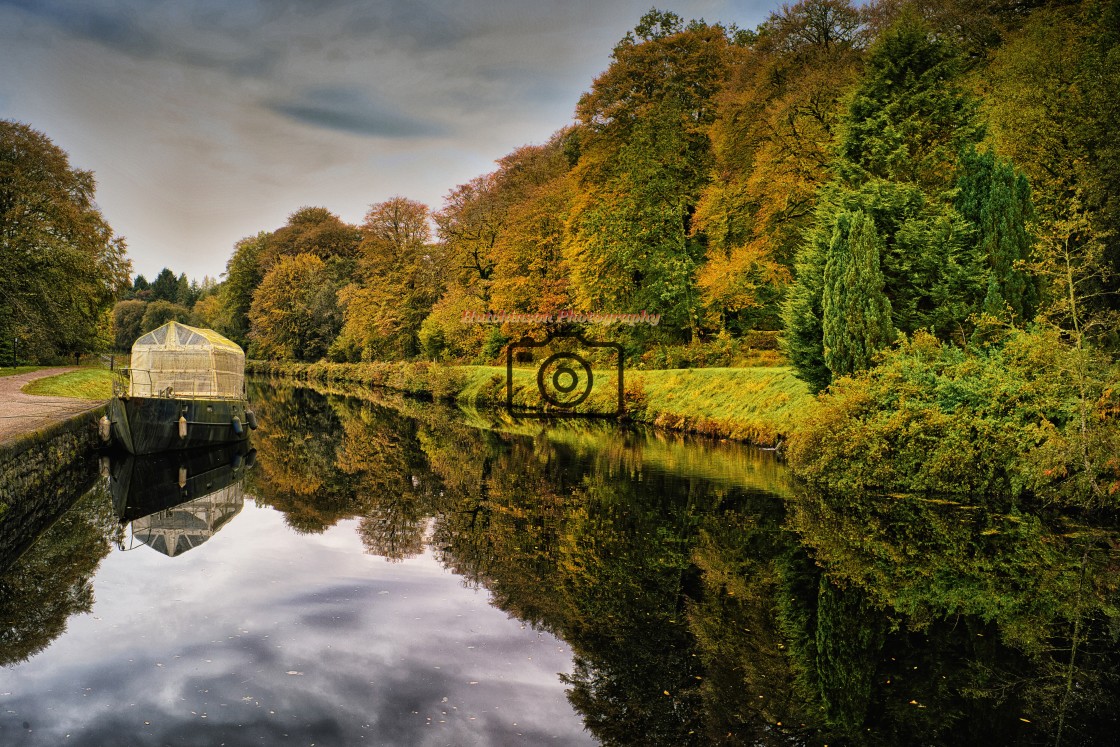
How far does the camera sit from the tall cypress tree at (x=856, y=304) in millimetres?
15406

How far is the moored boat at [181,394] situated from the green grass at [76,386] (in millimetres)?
3535

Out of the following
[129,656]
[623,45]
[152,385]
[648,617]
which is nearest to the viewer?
[129,656]

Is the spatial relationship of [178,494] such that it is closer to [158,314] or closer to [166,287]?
[158,314]

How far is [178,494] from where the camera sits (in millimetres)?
14023

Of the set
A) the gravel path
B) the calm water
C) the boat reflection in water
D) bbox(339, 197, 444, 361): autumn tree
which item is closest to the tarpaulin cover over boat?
the gravel path

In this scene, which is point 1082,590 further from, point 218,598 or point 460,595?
point 218,598

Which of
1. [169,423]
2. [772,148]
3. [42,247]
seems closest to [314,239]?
[42,247]

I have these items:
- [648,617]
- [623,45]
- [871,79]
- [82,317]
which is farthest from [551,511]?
[82,317]

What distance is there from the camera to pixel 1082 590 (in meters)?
7.95

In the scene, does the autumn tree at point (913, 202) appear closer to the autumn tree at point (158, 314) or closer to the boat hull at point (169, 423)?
the boat hull at point (169, 423)

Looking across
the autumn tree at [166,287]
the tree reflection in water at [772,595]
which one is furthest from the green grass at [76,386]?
the autumn tree at [166,287]

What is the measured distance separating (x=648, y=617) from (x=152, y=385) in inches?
745

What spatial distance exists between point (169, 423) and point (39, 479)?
5940 millimetres

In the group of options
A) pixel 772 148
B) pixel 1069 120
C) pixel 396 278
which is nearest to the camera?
pixel 1069 120
